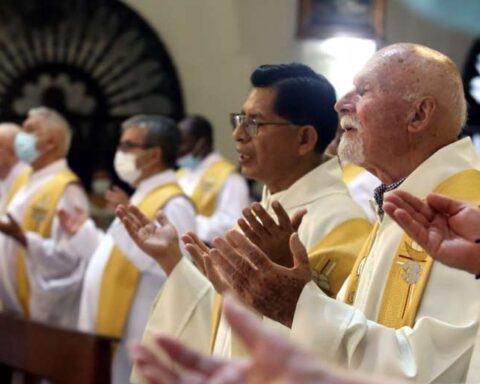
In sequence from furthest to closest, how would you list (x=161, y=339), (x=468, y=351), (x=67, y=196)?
(x=67, y=196)
(x=468, y=351)
(x=161, y=339)

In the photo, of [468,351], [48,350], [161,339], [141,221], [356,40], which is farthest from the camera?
[356,40]

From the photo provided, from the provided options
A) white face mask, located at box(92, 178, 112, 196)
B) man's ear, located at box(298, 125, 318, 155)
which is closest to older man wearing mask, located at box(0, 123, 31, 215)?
white face mask, located at box(92, 178, 112, 196)

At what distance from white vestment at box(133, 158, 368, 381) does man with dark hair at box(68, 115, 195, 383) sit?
5.45 feet

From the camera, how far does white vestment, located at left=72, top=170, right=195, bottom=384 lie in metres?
5.01

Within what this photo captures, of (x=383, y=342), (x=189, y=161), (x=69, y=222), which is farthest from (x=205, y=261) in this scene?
(x=189, y=161)

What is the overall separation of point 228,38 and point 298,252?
23.8ft

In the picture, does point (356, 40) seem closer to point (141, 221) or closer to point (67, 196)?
point (67, 196)

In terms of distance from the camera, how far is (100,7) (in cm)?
937

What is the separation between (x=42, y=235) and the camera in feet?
19.6

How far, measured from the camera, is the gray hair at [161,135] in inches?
212

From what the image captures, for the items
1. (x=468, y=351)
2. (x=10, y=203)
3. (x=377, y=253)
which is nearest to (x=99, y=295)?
(x=10, y=203)

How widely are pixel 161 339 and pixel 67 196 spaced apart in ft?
16.5

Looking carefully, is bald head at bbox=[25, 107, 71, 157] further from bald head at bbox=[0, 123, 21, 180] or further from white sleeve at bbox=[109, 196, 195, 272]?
white sleeve at bbox=[109, 196, 195, 272]

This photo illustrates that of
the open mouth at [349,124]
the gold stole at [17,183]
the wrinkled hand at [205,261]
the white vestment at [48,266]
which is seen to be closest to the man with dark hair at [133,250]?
the white vestment at [48,266]
